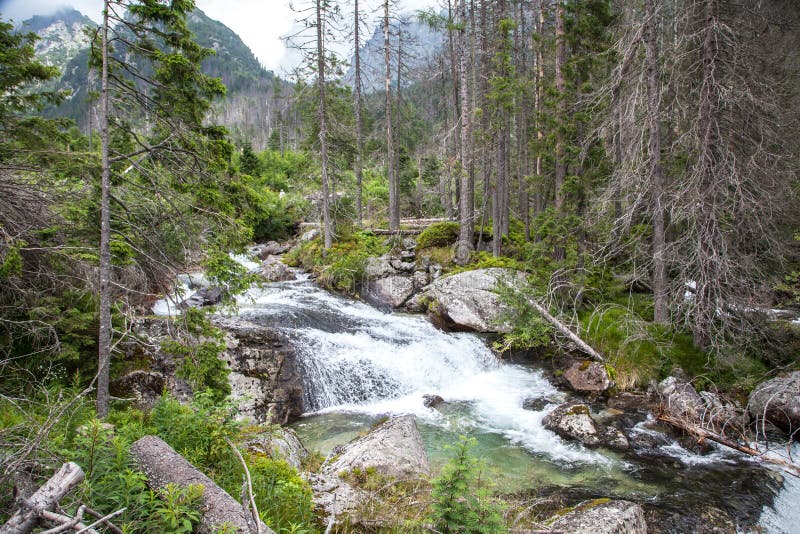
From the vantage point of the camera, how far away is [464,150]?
1588 cm

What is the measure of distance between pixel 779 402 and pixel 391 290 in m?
11.7

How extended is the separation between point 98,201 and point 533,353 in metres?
11.4

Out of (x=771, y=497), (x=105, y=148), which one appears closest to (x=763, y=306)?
(x=771, y=497)

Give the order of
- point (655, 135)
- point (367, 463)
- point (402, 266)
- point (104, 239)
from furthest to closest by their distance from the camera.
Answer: point (402, 266) → point (655, 135) → point (367, 463) → point (104, 239)

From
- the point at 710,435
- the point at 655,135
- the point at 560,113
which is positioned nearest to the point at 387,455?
Answer: the point at 710,435

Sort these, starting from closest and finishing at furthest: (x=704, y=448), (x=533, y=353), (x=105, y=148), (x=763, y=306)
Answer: (x=105, y=148) → (x=704, y=448) → (x=763, y=306) → (x=533, y=353)

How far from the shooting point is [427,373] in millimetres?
11148

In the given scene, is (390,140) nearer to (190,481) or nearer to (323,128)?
(323,128)

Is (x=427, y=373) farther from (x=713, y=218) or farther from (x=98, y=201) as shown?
(x=98, y=201)

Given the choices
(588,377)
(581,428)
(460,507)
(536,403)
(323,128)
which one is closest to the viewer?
(460,507)

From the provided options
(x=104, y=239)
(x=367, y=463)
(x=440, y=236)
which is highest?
(x=104, y=239)

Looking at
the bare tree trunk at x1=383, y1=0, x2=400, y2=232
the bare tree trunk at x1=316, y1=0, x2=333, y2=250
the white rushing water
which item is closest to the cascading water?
the white rushing water

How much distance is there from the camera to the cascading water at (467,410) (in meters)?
6.27

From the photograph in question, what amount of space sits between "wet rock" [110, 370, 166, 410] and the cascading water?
2788mm
